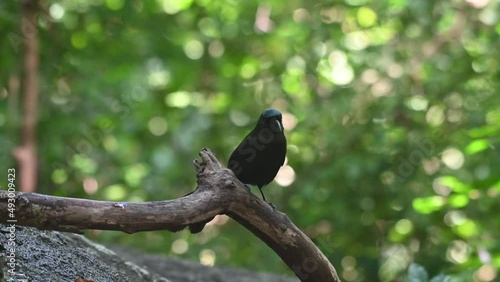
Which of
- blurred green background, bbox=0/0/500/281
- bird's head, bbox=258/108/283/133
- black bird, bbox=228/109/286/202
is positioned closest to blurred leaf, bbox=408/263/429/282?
black bird, bbox=228/109/286/202

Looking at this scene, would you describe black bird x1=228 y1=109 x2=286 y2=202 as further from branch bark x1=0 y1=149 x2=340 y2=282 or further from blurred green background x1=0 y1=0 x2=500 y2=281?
blurred green background x1=0 y1=0 x2=500 y2=281

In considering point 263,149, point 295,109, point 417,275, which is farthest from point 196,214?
point 295,109

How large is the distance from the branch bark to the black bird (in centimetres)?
45

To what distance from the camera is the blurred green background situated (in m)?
5.43

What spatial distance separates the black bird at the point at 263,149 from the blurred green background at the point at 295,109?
7.10 ft

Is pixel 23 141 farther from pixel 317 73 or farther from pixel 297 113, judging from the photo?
pixel 317 73

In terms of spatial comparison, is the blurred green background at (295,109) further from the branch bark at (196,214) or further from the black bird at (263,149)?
the branch bark at (196,214)

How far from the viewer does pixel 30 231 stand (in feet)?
9.42

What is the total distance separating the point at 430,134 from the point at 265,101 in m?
1.43

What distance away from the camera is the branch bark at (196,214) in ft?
7.11

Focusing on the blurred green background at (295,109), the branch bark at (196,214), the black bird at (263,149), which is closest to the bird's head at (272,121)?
the black bird at (263,149)

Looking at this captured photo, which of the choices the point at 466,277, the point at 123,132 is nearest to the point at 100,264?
the point at 466,277

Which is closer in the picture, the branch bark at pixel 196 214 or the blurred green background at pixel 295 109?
the branch bark at pixel 196 214

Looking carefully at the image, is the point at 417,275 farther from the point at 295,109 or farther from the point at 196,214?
the point at 295,109
